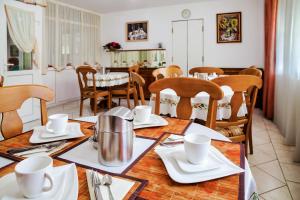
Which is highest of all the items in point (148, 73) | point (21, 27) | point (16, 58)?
point (21, 27)

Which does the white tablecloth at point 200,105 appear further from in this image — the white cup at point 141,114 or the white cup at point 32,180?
the white cup at point 32,180

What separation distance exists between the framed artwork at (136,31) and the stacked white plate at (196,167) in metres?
6.01

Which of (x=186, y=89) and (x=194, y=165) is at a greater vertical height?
(x=186, y=89)

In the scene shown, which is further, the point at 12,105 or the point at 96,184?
the point at 12,105

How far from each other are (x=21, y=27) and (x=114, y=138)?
155 inches

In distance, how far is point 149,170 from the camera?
2.26 ft

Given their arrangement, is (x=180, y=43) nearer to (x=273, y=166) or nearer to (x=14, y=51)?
(x=14, y=51)

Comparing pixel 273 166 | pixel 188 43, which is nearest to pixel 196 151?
pixel 273 166

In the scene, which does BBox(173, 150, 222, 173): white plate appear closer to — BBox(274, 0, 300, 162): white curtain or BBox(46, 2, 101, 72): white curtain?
BBox(274, 0, 300, 162): white curtain

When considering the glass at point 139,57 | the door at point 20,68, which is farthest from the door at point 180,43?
the door at point 20,68

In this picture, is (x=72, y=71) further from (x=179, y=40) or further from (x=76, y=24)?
(x=179, y=40)

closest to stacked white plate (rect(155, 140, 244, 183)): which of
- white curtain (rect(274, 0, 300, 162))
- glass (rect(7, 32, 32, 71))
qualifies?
white curtain (rect(274, 0, 300, 162))

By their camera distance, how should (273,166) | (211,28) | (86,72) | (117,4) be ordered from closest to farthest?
(273,166) → (86,72) → (211,28) → (117,4)

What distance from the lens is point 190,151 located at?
2.27 ft
